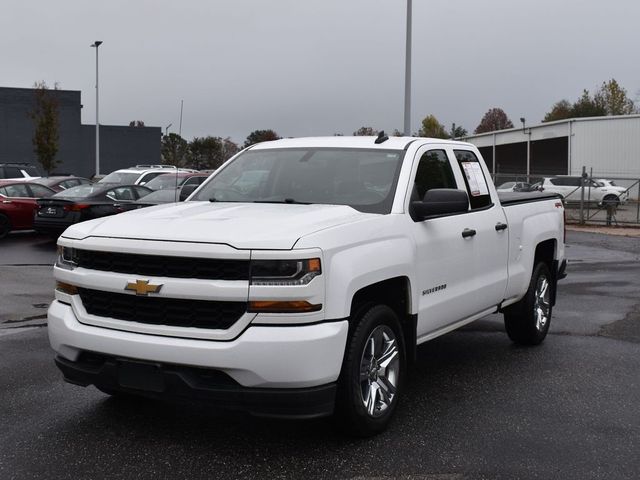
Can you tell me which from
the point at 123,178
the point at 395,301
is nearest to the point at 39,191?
the point at 123,178

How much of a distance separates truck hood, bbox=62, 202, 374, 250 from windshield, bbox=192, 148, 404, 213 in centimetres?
29

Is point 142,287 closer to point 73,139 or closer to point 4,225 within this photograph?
point 4,225

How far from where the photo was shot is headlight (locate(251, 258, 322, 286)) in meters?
4.09

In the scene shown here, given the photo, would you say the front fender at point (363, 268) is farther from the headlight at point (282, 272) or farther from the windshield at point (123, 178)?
the windshield at point (123, 178)

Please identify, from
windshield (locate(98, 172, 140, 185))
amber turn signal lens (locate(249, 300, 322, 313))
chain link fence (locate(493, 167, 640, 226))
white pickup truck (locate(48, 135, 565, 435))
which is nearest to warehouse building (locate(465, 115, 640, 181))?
chain link fence (locate(493, 167, 640, 226))

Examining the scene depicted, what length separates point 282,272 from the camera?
4102 millimetres

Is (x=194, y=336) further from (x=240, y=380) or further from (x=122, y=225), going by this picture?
(x=122, y=225)

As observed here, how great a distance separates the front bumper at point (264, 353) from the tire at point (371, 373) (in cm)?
20

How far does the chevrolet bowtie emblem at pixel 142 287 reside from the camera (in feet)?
13.9

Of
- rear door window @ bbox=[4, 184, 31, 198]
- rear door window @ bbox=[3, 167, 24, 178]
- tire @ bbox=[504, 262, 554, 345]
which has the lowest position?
tire @ bbox=[504, 262, 554, 345]

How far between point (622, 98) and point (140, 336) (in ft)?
286

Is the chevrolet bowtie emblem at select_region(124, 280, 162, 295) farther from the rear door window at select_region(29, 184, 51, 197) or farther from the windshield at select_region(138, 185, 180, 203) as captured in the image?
the rear door window at select_region(29, 184, 51, 197)

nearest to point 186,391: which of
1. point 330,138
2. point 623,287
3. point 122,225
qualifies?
point 122,225

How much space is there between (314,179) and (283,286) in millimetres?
1766
